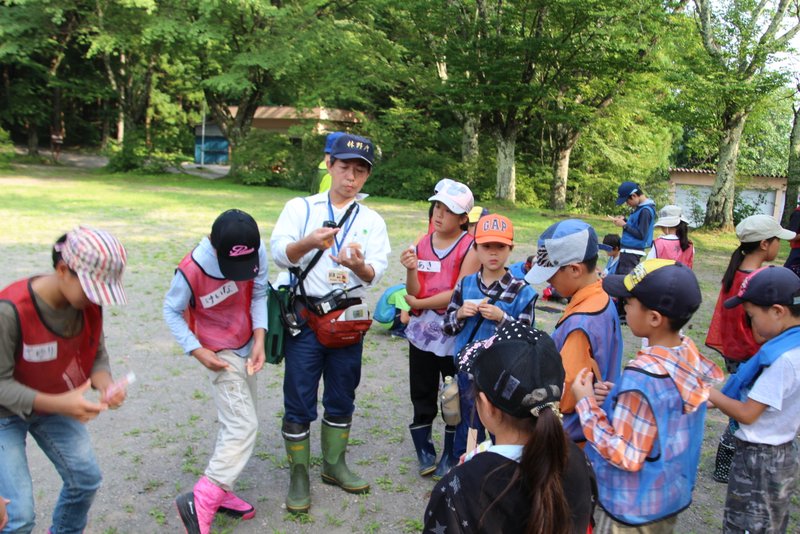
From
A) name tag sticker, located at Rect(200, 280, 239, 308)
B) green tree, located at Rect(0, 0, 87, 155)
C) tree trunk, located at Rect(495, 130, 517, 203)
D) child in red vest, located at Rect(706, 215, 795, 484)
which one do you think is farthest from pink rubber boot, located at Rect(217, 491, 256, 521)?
green tree, located at Rect(0, 0, 87, 155)

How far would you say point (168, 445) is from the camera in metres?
4.43

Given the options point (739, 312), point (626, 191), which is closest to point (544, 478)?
point (739, 312)

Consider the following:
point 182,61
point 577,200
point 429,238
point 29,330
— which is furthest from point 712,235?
point 182,61

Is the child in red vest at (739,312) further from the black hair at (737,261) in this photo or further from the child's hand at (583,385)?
the child's hand at (583,385)

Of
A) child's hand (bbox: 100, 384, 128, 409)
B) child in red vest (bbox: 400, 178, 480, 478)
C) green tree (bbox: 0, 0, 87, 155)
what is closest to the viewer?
child's hand (bbox: 100, 384, 128, 409)

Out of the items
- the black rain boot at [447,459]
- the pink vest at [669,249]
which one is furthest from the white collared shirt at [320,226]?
the pink vest at [669,249]

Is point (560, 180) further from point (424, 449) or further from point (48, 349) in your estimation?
point (48, 349)

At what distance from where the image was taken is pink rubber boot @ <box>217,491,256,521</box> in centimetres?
357

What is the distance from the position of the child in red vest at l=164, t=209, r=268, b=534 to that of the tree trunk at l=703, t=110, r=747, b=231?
1755 cm

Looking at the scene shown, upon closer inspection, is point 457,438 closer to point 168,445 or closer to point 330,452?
point 330,452

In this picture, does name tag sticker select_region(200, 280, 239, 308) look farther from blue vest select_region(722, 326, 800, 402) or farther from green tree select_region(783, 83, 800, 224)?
green tree select_region(783, 83, 800, 224)

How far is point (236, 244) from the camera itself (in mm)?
3156

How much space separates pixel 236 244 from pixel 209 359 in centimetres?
62

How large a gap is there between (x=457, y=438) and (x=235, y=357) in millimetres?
1439
